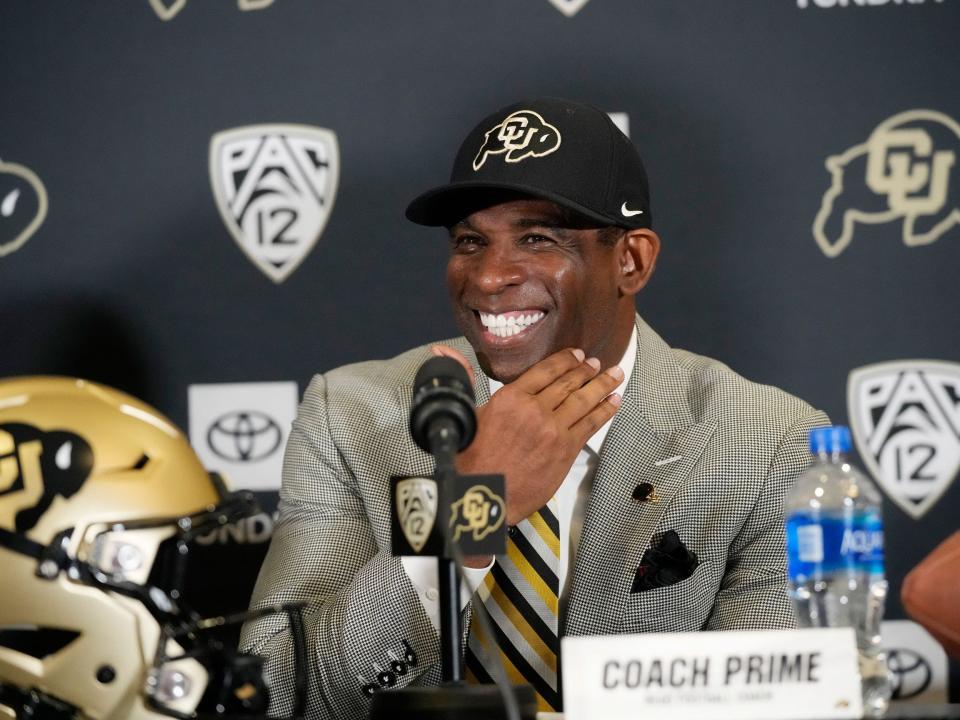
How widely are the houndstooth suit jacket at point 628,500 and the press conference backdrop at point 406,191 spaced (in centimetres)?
30

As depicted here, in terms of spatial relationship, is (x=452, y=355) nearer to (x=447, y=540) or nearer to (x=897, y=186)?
(x=447, y=540)

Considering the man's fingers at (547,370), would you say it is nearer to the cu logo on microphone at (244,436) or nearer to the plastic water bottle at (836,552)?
the plastic water bottle at (836,552)

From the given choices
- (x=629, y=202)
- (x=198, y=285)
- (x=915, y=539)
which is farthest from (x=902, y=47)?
(x=198, y=285)

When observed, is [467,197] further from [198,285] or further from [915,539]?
[915,539]

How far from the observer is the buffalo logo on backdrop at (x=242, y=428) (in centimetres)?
235

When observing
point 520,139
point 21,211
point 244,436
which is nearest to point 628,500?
point 520,139

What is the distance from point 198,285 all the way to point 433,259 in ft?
1.47

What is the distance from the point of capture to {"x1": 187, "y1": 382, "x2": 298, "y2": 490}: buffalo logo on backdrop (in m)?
2.35

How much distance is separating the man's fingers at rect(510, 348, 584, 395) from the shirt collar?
14cm

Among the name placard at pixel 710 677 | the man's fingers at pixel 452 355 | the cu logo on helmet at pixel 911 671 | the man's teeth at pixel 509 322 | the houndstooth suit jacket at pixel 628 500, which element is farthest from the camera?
the cu logo on helmet at pixel 911 671

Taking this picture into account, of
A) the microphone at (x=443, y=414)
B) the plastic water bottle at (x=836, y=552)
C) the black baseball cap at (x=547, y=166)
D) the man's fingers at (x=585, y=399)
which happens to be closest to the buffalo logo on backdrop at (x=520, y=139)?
the black baseball cap at (x=547, y=166)

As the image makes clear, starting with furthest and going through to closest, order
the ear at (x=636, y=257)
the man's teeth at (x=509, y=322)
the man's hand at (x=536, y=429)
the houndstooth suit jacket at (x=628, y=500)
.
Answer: the ear at (x=636, y=257) → the man's teeth at (x=509, y=322) → the houndstooth suit jacket at (x=628, y=500) → the man's hand at (x=536, y=429)

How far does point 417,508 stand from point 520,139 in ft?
2.80

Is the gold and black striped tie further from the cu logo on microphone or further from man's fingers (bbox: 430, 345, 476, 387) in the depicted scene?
the cu logo on microphone
